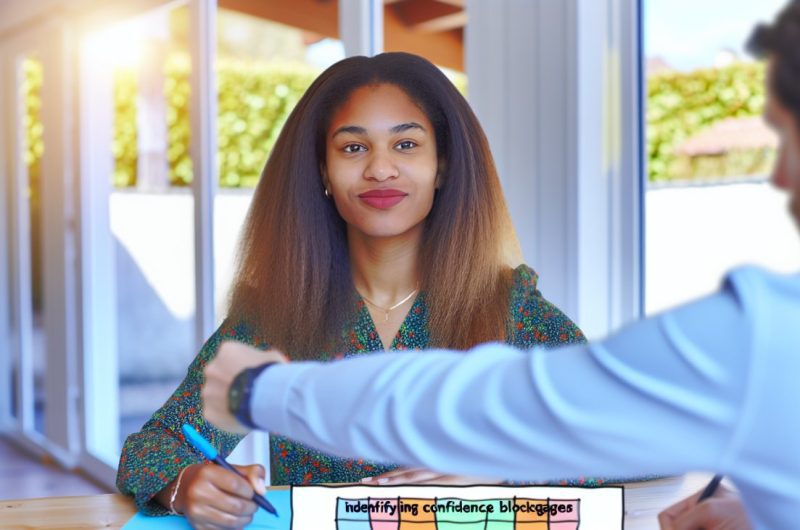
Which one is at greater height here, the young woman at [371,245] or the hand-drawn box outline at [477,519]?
the young woman at [371,245]

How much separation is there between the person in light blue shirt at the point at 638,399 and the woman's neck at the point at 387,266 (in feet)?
3.68

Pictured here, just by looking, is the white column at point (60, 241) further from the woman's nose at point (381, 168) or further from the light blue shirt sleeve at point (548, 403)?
the light blue shirt sleeve at point (548, 403)

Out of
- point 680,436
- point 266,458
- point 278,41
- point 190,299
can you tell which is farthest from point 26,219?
point 680,436

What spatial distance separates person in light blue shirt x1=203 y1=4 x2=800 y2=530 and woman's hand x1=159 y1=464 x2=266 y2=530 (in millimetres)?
646

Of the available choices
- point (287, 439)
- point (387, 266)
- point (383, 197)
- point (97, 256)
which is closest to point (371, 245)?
point (387, 266)

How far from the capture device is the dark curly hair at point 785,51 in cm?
54

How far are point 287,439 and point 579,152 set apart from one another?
83 cm

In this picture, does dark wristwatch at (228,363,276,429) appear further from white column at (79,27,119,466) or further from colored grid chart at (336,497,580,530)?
white column at (79,27,119,466)

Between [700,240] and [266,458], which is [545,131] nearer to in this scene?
[700,240]

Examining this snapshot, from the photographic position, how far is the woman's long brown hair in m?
1.72

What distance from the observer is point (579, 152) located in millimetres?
2023

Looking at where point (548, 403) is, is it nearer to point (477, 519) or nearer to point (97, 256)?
point (477, 519)

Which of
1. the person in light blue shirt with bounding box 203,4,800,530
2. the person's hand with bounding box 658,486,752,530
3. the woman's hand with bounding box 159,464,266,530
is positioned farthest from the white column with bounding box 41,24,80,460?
the person in light blue shirt with bounding box 203,4,800,530

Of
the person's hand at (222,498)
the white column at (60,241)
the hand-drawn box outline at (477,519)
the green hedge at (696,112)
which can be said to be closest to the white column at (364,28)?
the green hedge at (696,112)
